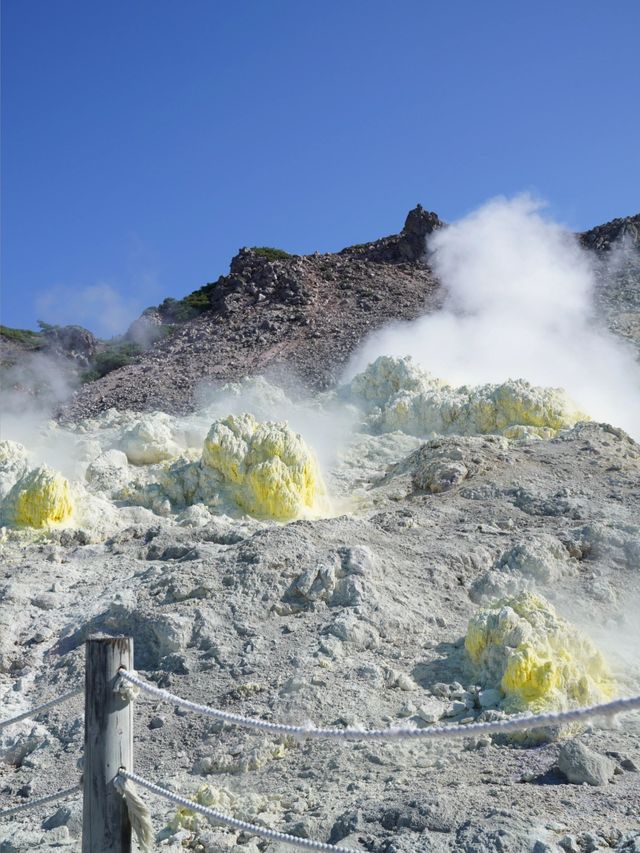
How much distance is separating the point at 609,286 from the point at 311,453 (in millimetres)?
17620

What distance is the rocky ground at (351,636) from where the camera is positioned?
139 inches

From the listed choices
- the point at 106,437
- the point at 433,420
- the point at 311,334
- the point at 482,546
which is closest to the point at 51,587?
the point at 482,546

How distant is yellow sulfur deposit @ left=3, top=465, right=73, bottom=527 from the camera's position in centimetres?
838

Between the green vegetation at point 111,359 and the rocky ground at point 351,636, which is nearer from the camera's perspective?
the rocky ground at point 351,636

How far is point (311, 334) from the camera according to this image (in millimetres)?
21797

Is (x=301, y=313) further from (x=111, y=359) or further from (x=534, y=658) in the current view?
(x=534, y=658)

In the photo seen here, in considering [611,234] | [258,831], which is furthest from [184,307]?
[258,831]

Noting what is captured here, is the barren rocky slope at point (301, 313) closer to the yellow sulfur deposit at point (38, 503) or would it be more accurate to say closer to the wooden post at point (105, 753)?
the yellow sulfur deposit at point (38, 503)

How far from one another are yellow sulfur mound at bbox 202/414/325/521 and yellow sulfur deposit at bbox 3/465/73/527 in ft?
5.24

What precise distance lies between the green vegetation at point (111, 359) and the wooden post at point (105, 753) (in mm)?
21602

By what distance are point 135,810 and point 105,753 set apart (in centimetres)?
21

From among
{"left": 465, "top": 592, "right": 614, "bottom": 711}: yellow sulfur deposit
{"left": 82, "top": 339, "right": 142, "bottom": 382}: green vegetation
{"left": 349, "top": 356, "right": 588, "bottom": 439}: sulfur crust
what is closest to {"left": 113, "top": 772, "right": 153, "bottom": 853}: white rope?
{"left": 465, "top": 592, "right": 614, "bottom": 711}: yellow sulfur deposit

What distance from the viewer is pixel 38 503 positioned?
841cm

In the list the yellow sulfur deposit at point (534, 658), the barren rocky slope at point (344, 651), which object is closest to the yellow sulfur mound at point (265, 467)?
the barren rocky slope at point (344, 651)
